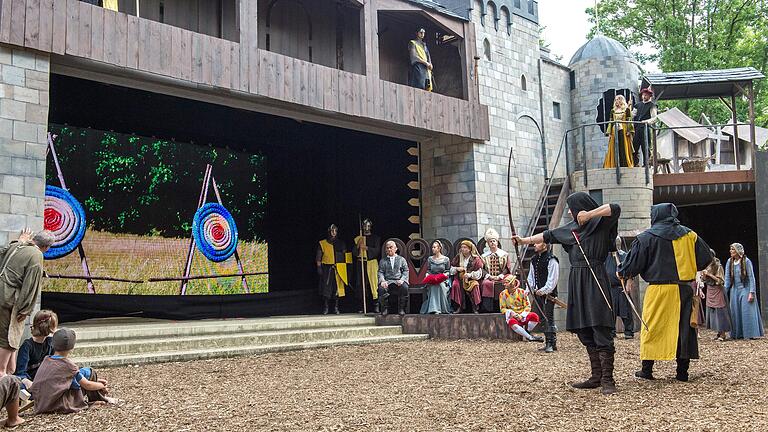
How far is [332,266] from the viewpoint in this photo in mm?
12758

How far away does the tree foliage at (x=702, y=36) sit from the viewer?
22953 millimetres

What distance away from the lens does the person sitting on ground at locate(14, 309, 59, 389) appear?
210 inches

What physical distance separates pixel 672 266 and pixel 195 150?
8.30m

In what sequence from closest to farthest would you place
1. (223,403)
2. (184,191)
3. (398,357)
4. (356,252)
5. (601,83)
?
(223,403) < (398,357) < (184,191) < (356,252) < (601,83)

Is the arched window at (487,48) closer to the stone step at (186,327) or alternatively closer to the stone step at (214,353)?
the stone step at (186,327)

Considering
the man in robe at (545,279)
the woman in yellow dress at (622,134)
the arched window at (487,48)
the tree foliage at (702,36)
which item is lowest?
the man in robe at (545,279)

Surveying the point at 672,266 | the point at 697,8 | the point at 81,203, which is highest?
the point at 697,8

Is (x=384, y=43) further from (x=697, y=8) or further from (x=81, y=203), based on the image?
(x=697, y=8)

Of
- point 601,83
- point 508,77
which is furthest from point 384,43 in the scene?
point 601,83

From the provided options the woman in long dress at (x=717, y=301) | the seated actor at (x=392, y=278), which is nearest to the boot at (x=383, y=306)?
the seated actor at (x=392, y=278)

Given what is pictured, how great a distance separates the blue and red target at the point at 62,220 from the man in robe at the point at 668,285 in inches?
300

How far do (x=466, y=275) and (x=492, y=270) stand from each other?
1.32 feet

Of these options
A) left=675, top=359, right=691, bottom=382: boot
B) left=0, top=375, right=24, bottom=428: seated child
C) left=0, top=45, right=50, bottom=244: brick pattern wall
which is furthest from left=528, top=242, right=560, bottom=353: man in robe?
left=0, top=375, right=24, bottom=428: seated child

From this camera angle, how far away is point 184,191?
11.7m
